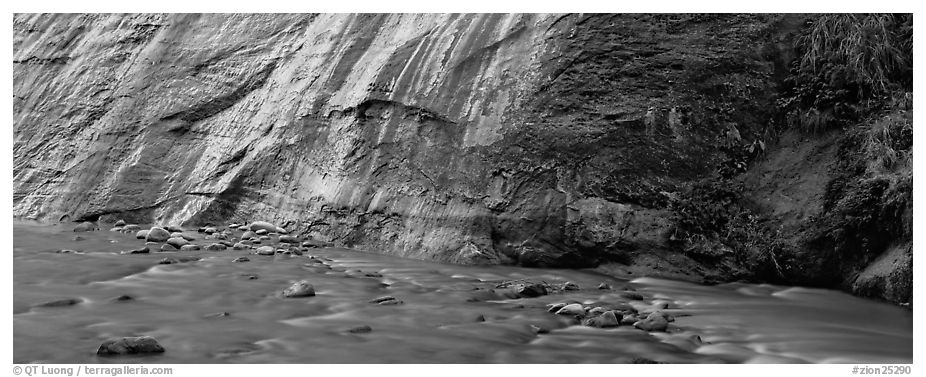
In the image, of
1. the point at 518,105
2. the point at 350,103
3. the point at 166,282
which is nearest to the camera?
the point at 166,282

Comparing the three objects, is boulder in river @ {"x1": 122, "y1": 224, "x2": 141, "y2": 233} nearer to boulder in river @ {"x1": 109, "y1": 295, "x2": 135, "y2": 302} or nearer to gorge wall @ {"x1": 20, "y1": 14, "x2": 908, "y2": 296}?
gorge wall @ {"x1": 20, "y1": 14, "x2": 908, "y2": 296}

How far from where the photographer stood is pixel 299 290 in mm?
4945

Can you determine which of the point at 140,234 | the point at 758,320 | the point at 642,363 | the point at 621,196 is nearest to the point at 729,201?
the point at 621,196

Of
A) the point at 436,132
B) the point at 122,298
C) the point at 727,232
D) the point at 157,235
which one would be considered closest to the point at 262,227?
the point at 157,235

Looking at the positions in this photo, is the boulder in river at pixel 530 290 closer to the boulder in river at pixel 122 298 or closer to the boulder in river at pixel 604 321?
the boulder in river at pixel 604 321

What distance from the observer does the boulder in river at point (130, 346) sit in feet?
11.3

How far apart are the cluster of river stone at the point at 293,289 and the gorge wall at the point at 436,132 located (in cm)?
41

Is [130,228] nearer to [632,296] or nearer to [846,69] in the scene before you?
[632,296]

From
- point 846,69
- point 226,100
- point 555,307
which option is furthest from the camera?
point 226,100

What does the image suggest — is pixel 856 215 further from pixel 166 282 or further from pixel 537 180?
pixel 166 282

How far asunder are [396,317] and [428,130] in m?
3.51

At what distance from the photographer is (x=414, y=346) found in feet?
12.4

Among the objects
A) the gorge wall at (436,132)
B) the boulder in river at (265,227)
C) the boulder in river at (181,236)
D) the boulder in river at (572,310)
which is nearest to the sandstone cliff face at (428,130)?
the gorge wall at (436,132)

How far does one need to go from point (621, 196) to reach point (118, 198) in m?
5.83
